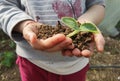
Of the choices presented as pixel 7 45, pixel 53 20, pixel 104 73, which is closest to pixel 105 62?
pixel 104 73

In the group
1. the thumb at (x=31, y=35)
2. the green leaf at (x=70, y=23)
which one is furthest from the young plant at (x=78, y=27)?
the thumb at (x=31, y=35)

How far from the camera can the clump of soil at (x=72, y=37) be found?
0.97 m

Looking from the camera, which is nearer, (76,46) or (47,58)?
(76,46)

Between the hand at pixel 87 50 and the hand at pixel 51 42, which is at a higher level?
the hand at pixel 51 42

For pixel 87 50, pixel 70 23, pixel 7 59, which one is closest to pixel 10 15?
pixel 70 23

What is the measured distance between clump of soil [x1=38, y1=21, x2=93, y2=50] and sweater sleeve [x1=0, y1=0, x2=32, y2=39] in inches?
5.2

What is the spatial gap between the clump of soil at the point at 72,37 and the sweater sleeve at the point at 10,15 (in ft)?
0.43

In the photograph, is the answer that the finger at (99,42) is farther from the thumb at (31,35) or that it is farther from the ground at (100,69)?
the ground at (100,69)

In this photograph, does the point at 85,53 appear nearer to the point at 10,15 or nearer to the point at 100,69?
the point at 10,15

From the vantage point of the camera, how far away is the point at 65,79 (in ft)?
4.28

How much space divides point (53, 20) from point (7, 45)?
1441 mm

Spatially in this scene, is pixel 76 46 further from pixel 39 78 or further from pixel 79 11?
pixel 39 78

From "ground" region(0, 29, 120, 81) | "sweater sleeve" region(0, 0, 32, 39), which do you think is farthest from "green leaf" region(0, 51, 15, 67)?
"sweater sleeve" region(0, 0, 32, 39)

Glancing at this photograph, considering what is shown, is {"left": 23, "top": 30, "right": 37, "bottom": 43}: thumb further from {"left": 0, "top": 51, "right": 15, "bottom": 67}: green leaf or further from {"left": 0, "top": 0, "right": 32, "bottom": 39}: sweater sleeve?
{"left": 0, "top": 51, "right": 15, "bottom": 67}: green leaf
